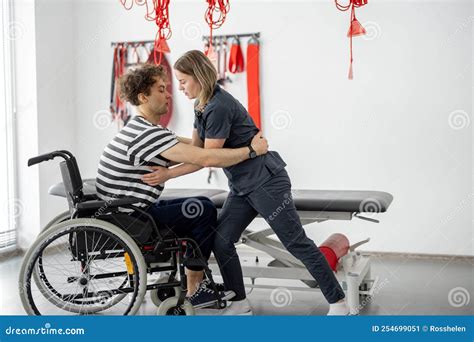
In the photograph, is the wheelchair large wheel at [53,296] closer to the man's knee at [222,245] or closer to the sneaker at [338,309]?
the man's knee at [222,245]

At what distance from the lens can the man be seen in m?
2.48

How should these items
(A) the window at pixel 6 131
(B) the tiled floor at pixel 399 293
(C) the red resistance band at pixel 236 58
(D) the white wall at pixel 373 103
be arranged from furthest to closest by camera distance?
(C) the red resistance band at pixel 236 58 < (A) the window at pixel 6 131 < (D) the white wall at pixel 373 103 < (B) the tiled floor at pixel 399 293

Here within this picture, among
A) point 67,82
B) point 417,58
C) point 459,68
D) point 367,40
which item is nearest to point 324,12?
point 367,40

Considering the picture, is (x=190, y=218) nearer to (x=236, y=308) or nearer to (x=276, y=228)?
(x=276, y=228)

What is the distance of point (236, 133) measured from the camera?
8.62 feet

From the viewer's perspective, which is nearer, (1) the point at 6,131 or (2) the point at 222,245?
(2) the point at 222,245

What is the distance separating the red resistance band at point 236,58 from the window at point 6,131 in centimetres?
158

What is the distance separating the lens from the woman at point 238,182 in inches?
100

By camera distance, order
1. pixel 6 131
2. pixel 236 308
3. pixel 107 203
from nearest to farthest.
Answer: pixel 107 203 < pixel 236 308 < pixel 6 131

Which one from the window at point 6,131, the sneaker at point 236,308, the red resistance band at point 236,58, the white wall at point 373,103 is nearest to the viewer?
the sneaker at point 236,308

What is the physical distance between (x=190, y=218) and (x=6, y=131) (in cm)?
237

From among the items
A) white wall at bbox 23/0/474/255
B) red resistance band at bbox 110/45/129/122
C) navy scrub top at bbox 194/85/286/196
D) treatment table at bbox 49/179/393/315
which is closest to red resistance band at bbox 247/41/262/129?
white wall at bbox 23/0/474/255

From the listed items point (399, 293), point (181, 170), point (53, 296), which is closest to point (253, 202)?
point (181, 170)

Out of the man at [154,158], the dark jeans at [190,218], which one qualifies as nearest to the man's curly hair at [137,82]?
the man at [154,158]
